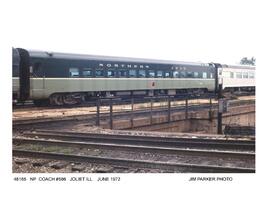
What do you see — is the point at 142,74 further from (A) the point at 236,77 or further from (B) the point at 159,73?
(A) the point at 236,77

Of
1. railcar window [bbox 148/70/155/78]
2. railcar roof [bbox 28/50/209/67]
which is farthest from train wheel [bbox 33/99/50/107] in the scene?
railcar window [bbox 148/70/155/78]

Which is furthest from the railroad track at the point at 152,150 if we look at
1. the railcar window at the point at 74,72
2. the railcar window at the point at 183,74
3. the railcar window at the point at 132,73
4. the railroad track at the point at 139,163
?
the railcar window at the point at 183,74

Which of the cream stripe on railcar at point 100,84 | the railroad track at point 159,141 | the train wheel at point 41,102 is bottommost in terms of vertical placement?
the railroad track at point 159,141

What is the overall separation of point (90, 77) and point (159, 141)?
42.9 ft

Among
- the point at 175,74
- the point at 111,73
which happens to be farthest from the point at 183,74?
the point at 111,73

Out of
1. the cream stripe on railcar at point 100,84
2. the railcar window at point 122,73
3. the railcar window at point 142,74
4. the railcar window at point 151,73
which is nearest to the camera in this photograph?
the cream stripe on railcar at point 100,84

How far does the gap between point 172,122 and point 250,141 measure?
28.2 ft

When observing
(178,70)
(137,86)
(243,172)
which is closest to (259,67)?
(243,172)

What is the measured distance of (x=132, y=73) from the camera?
2723cm

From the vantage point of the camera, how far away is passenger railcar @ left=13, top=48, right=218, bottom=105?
20.9m

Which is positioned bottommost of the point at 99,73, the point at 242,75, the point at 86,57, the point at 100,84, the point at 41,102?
the point at 41,102

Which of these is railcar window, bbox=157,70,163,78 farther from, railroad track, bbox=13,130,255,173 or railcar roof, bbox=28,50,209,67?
railroad track, bbox=13,130,255,173

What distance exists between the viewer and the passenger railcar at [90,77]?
20.9 m

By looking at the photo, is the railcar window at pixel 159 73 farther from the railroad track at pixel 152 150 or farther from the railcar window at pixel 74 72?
the railroad track at pixel 152 150
